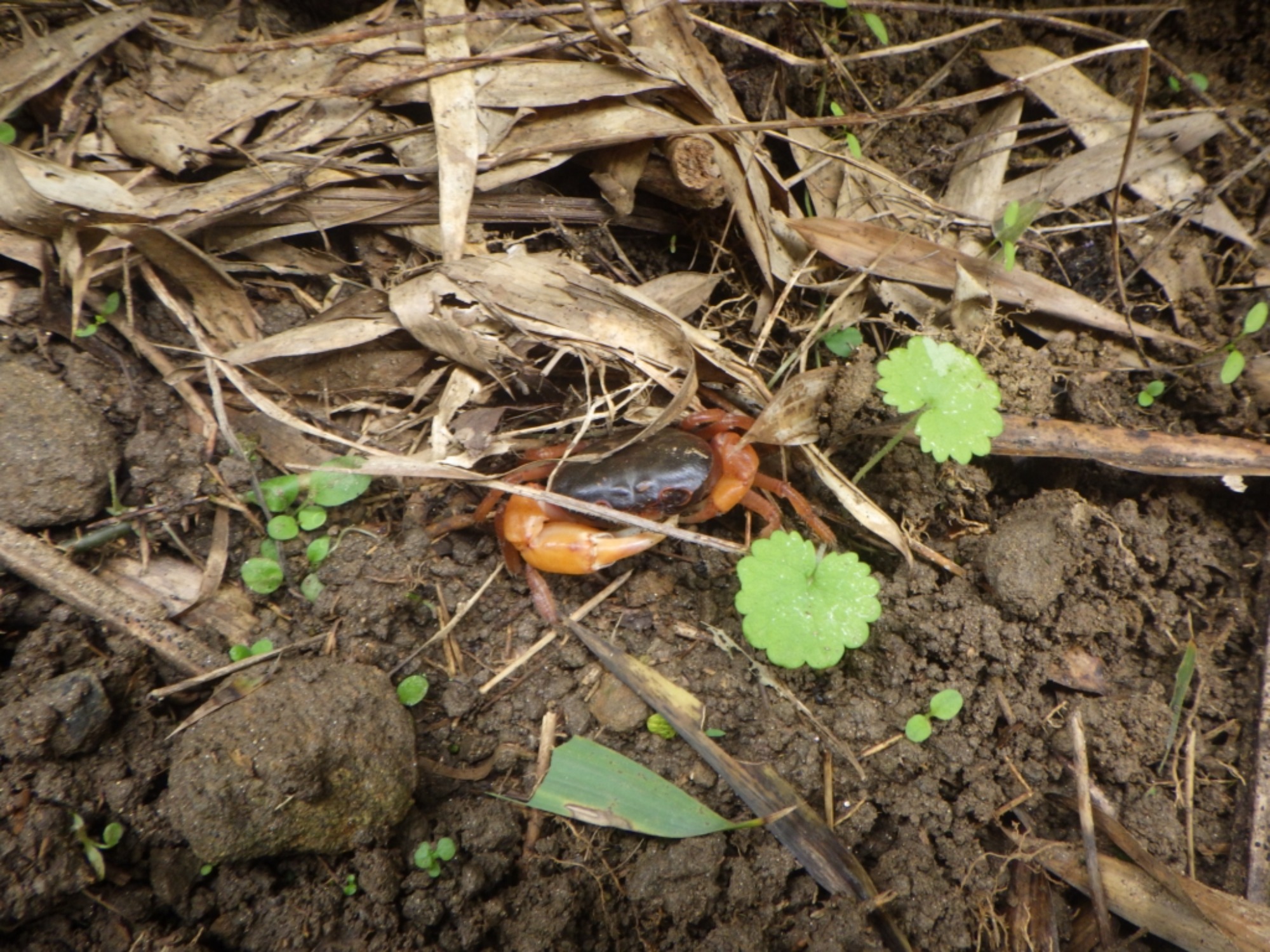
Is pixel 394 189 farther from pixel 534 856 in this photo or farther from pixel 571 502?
pixel 534 856

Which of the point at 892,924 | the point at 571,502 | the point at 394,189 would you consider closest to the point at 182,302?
the point at 394,189

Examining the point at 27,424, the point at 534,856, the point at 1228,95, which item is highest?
the point at 1228,95

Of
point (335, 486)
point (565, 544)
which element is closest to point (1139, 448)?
point (565, 544)

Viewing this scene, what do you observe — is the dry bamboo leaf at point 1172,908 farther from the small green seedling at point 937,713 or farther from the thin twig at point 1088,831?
the small green seedling at point 937,713

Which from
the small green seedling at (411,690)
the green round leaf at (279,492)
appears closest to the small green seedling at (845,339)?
the small green seedling at (411,690)

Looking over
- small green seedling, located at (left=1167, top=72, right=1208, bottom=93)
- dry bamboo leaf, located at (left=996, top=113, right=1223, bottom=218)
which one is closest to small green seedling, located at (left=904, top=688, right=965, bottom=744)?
dry bamboo leaf, located at (left=996, top=113, right=1223, bottom=218)

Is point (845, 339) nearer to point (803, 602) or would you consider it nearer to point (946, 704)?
point (803, 602)
